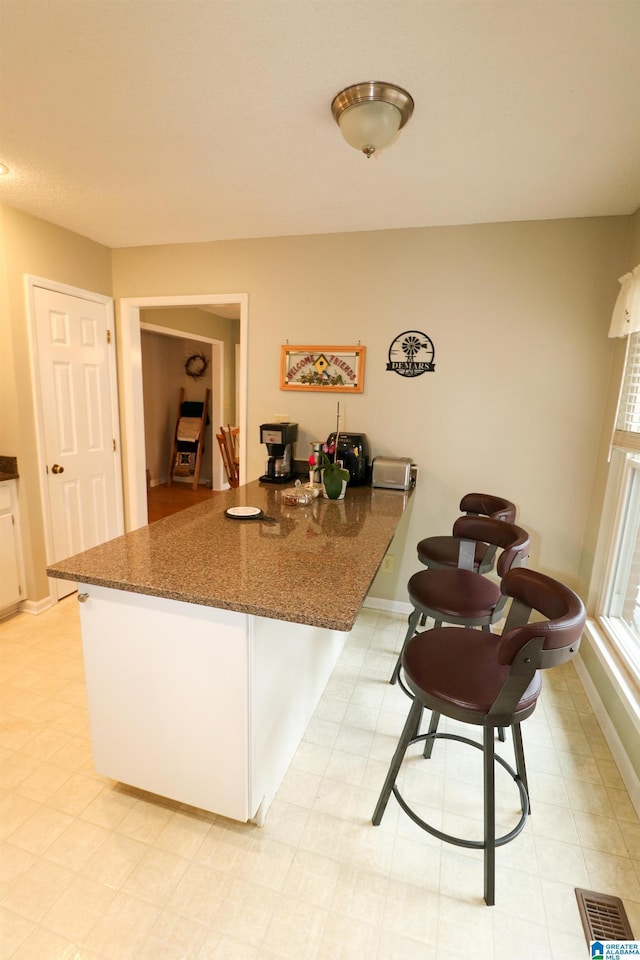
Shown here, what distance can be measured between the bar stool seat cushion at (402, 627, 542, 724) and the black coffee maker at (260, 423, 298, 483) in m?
1.53

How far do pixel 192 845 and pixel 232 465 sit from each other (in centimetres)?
411

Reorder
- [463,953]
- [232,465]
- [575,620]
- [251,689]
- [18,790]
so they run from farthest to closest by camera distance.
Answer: [232,465] → [18,790] → [251,689] → [463,953] → [575,620]

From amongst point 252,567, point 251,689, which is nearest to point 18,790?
point 251,689

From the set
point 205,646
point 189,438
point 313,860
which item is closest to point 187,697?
point 205,646

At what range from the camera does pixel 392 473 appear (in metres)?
2.56

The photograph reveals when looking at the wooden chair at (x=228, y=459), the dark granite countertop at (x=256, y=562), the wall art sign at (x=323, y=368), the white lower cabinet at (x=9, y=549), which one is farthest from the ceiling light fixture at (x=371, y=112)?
the wooden chair at (x=228, y=459)

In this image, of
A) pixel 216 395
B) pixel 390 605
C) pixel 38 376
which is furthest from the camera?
pixel 216 395

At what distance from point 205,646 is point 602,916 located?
1408 mm

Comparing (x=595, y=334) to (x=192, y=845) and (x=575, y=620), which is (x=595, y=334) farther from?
(x=192, y=845)

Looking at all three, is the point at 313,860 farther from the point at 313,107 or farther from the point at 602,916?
the point at 313,107

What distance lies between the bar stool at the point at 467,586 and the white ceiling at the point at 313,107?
4.82 feet

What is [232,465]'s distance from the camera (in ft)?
17.1

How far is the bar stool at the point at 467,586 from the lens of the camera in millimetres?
1653

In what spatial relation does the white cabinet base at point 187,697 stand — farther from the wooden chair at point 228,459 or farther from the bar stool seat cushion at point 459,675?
the wooden chair at point 228,459
